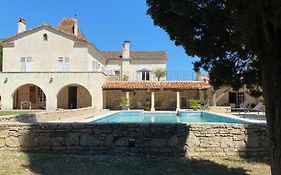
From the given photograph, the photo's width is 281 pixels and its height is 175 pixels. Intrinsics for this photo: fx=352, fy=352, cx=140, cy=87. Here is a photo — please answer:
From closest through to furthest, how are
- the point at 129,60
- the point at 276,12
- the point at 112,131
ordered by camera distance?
the point at 276,12, the point at 112,131, the point at 129,60

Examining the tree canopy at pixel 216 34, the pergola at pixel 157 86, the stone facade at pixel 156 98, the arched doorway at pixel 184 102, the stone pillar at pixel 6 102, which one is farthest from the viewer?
the arched doorway at pixel 184 102

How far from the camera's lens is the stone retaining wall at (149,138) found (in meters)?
→ 10.5

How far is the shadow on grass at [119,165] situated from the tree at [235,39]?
7.16 ft

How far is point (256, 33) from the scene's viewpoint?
21.5 ft

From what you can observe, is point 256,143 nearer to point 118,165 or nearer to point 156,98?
point 118,165

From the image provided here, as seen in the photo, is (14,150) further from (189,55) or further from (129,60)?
(129,60)

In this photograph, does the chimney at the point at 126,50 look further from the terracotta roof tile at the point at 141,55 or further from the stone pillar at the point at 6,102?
the stone pillar at the point at 6,102

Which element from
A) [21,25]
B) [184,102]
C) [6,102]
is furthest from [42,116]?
[21,25]

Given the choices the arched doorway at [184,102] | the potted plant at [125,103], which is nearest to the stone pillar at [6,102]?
the potted plant at [125,103]

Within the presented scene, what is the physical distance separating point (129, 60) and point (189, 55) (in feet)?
135

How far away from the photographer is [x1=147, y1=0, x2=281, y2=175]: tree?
5.85m

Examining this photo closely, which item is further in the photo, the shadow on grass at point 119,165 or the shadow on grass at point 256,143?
the shadow on grass at point 256,143


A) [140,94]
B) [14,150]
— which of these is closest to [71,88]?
[140,94]

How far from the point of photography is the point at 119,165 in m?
9.20
